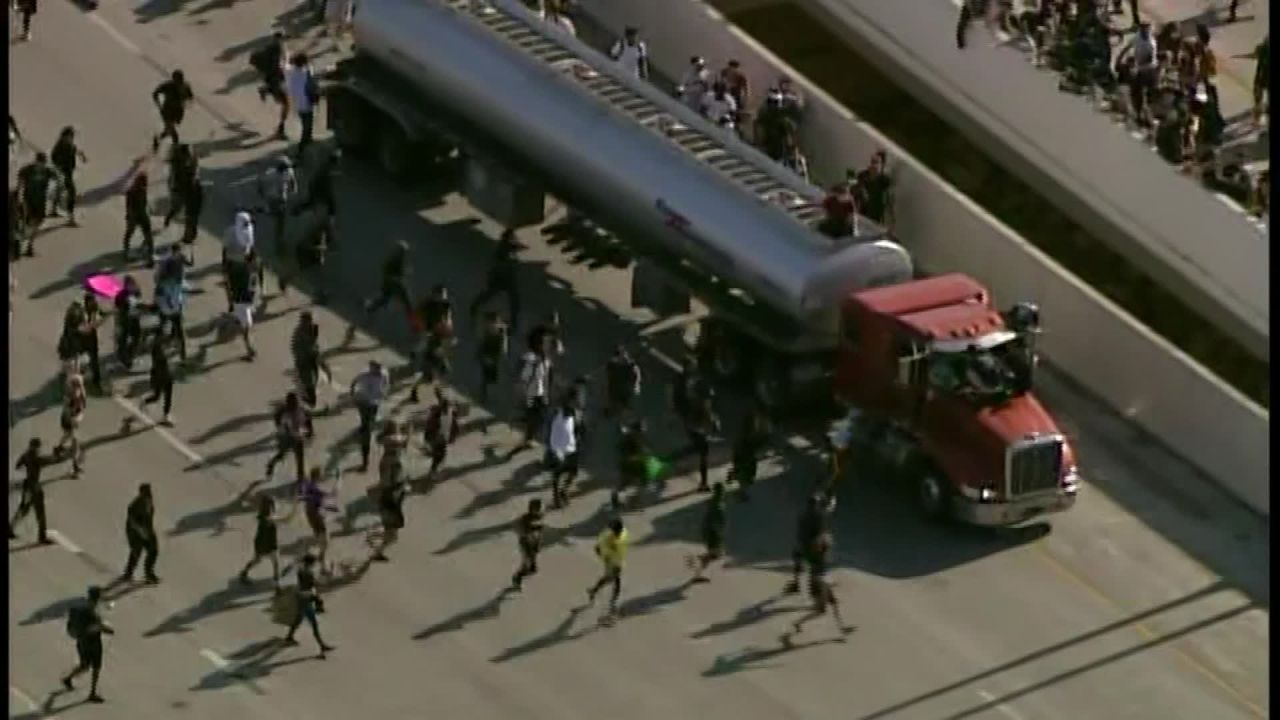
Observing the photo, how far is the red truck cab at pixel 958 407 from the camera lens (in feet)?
182

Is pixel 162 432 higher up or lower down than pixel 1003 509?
lower down

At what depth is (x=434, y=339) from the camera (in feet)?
187

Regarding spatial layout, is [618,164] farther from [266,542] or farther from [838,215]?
[266,542]

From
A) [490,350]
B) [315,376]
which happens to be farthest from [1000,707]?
[315,376]

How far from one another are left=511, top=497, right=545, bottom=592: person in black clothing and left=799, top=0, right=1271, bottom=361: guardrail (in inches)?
458

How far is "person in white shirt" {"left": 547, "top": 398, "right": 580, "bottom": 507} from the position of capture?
55.0m

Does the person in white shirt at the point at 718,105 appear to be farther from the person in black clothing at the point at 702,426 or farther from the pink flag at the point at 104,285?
the pink flag at the point at 104,285

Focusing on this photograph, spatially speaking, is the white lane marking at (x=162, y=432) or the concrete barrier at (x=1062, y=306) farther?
the concrete barrier at (x=1062, y=306)

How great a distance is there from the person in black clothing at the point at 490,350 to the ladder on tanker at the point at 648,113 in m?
3.37

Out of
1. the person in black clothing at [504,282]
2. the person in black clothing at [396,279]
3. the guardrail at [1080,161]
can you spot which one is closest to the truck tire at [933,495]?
the person in black clothing at [504,282]

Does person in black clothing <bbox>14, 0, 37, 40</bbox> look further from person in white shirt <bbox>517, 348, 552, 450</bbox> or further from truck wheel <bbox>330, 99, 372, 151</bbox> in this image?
person in white shirt <bbox>517, 348, 552, 450</bbox>

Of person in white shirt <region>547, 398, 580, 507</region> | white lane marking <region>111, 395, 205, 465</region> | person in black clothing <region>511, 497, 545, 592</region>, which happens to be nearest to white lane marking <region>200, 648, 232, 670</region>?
Result: person in black clothing <region>511, 497, 545, 592</region>

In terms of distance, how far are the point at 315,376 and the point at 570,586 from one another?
4.55 metres

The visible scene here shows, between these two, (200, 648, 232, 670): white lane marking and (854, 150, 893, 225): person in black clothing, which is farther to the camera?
(854, 150, 893, 225): person in black clothing
